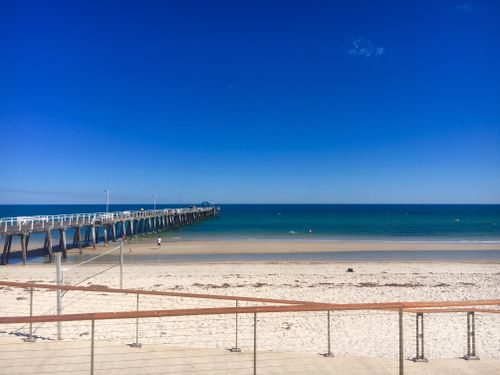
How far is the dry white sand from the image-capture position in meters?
7.93

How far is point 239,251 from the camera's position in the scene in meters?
29.8

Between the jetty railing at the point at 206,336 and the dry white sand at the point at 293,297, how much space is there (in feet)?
0.18

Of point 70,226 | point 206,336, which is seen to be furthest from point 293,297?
point 70,226

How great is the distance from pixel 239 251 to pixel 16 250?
17534mm

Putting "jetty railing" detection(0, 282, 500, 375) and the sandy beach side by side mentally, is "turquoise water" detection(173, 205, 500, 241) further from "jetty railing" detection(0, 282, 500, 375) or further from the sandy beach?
"jetty railing" detection(0, 282, 500, 375)

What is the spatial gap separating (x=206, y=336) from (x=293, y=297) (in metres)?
5.45

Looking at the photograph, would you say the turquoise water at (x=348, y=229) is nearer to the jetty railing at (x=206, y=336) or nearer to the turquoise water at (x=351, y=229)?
the turquoise water at (x=351, y=229)

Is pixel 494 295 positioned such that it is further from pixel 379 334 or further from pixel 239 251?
pixel 239 251

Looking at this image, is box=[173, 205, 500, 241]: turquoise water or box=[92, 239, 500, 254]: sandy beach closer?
box=[92, 239, 500, 254]: sandy beach

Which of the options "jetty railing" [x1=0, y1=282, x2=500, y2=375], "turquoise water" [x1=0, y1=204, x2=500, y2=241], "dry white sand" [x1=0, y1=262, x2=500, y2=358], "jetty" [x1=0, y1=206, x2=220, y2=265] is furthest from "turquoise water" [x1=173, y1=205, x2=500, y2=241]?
"jetty railing" [x1=0, y1=282, x2=500, y2=375]

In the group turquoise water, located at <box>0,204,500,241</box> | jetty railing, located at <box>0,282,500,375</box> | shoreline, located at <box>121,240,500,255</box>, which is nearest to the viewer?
jetty railing, located at <box>0,282,500,375</box>

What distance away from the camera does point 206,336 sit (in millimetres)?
8438

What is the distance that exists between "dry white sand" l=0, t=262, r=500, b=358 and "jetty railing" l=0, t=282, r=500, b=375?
0.18 ft

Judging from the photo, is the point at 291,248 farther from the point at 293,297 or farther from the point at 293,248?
the point at 293,297
